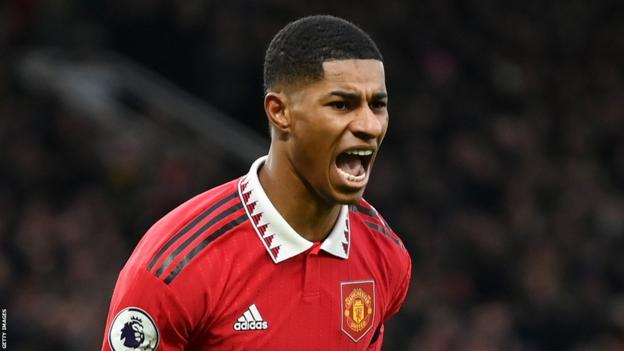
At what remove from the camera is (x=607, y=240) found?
34.8 ft

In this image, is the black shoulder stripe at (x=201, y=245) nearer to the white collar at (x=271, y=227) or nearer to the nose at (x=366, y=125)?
the white collar at (x=271, y=227)

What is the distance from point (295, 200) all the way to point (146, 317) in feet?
1.85

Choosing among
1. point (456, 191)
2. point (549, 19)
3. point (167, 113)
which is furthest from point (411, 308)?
point (549, 19)

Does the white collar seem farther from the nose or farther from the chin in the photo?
the nose

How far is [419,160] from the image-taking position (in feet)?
36.1

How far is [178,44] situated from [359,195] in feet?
26.1

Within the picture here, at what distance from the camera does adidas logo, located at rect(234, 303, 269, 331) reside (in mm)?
3572

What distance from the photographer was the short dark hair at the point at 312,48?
3502 millimetres

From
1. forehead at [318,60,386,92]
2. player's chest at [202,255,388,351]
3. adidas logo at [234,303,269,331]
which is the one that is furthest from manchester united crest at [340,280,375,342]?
forehead at [318,60,386,92]

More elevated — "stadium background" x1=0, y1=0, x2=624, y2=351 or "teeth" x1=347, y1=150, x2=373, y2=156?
"stadium background" x1=0, y1=0, x2=624, y2=351

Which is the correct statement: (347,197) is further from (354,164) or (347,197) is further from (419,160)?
(419,160)

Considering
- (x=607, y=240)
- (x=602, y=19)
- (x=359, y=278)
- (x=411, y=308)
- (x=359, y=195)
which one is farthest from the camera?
(x=602, y=19)

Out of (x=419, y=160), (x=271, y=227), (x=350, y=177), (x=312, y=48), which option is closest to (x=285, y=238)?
(x=271, y=227)

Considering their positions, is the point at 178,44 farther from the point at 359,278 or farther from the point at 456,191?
the point at 359,278
